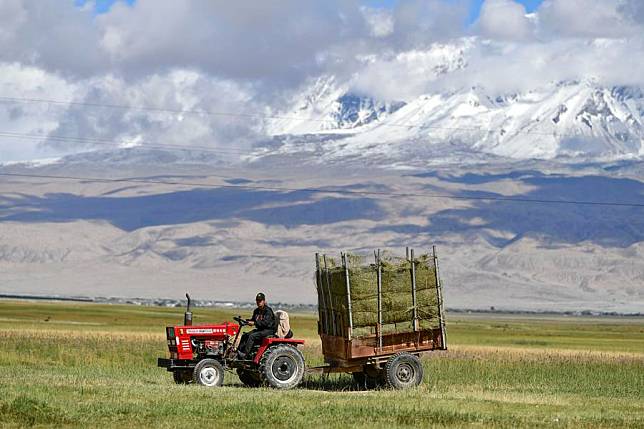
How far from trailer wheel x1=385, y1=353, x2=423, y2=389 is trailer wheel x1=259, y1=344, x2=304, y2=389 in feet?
6.59

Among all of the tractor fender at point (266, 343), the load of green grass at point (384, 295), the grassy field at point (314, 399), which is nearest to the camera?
the grassy field at point (314, 399)

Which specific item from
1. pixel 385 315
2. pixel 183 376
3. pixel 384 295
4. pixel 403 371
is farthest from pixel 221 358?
pixel 403 371

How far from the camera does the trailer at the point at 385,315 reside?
29.2 m

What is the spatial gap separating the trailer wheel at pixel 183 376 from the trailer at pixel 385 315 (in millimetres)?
2713

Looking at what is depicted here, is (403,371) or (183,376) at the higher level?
(183,376)

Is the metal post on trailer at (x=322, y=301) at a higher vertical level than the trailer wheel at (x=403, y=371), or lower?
higher

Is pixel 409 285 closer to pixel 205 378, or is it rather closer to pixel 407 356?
pixel 407 356

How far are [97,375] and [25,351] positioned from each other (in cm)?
1099

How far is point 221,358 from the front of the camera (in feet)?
95.5

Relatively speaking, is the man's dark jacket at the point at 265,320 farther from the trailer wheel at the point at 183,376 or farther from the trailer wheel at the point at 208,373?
the trailer wheel at the point at 183,376

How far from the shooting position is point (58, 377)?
29094 mm

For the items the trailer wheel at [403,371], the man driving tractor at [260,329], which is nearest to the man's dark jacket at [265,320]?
the man driving tractor at [260,329]

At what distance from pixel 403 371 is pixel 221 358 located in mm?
4129

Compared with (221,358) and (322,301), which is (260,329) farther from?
(322,301)
